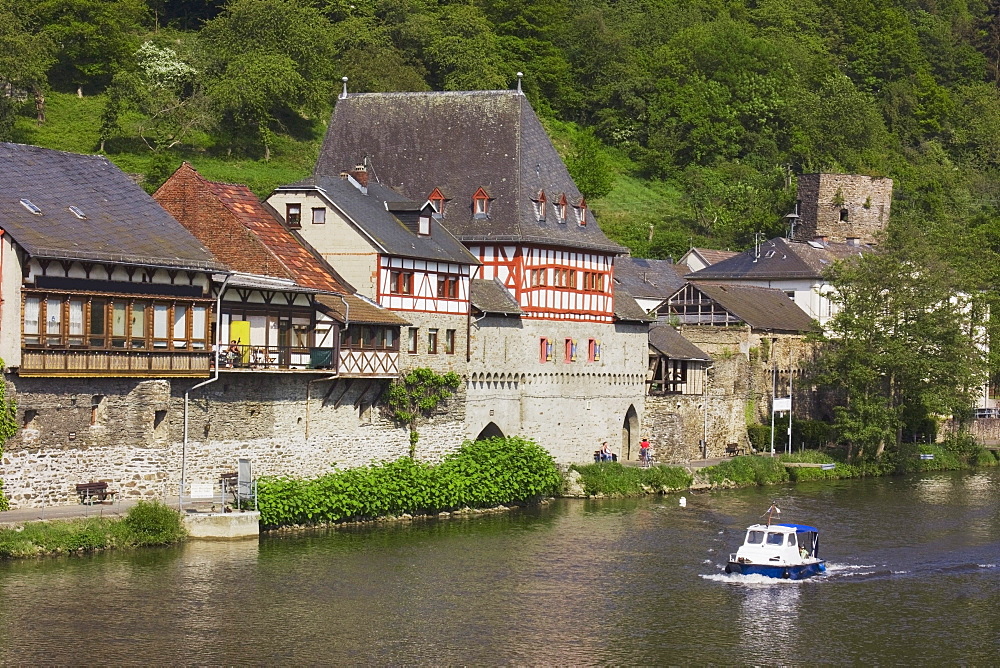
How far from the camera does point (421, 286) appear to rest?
60.1m

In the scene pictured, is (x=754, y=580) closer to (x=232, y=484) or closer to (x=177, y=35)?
(x=232, y=484)

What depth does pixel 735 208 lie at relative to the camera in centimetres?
12650

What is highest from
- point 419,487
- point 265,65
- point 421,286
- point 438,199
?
point 265,65

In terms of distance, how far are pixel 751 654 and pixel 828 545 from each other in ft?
52.4

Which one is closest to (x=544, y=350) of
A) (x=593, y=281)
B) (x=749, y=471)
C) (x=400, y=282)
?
(x=593, y=281)

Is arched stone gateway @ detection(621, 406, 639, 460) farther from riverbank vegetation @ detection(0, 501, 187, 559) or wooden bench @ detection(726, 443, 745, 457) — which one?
riverbank vegetation @ detection(0, 501, 187, 559)

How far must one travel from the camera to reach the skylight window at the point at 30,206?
46500 mm

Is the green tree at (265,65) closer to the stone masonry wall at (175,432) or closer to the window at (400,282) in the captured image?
the window at (400,282)

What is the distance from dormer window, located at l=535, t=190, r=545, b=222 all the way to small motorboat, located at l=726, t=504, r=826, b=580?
68.5ft

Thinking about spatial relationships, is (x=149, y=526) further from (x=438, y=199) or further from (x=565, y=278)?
(x=565, y=278)

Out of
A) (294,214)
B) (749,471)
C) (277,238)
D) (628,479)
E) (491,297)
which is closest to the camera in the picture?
(277,238)

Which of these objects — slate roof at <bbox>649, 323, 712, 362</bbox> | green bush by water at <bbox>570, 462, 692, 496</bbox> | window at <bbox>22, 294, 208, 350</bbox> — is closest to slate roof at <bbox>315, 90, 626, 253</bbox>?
slate roof at <bbox>649, 323, 712, 362</bbox>

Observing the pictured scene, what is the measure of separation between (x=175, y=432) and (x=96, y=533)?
18.1ft

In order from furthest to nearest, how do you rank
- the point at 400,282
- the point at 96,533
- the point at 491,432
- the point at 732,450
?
the point at 732,450
the point at 491,432
the point at 400,282
the point at 96,533
